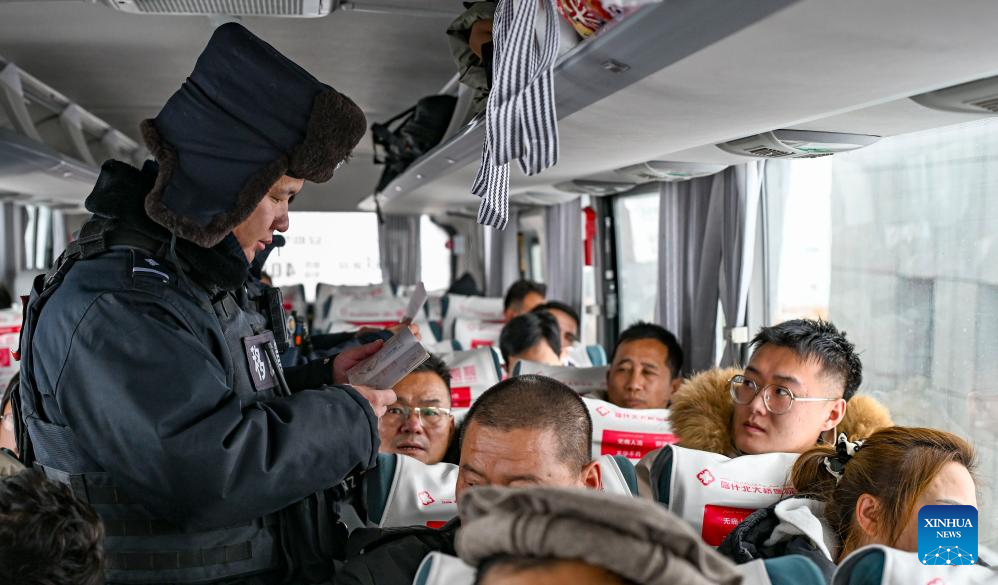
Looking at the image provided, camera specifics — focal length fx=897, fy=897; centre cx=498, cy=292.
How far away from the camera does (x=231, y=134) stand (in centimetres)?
227

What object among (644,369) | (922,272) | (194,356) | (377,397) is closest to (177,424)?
(194,356)

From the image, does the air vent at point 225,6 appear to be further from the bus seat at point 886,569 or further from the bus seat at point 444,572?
the bus seat at point 886,569

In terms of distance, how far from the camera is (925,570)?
195 centimetres

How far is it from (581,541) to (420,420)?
3.03m

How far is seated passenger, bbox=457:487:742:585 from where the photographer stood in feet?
3.24

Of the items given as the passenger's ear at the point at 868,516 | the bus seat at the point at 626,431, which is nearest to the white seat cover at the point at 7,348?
the bus seat at the point at 626,431

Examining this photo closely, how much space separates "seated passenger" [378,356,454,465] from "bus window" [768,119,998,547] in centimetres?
211

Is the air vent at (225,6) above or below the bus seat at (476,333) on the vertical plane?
above

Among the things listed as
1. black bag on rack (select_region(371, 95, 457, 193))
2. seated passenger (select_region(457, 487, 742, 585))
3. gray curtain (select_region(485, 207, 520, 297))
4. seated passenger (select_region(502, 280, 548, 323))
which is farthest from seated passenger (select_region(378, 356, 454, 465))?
gray curtain (select_region(485, 207, 520, 297))

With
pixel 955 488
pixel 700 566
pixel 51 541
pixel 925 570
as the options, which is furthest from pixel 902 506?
pixel 51 541

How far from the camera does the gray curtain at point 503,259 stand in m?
11.7

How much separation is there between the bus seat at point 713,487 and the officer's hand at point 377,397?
1.03 meters

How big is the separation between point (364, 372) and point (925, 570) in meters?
1.61

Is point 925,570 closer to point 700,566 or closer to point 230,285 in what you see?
point 700,566
